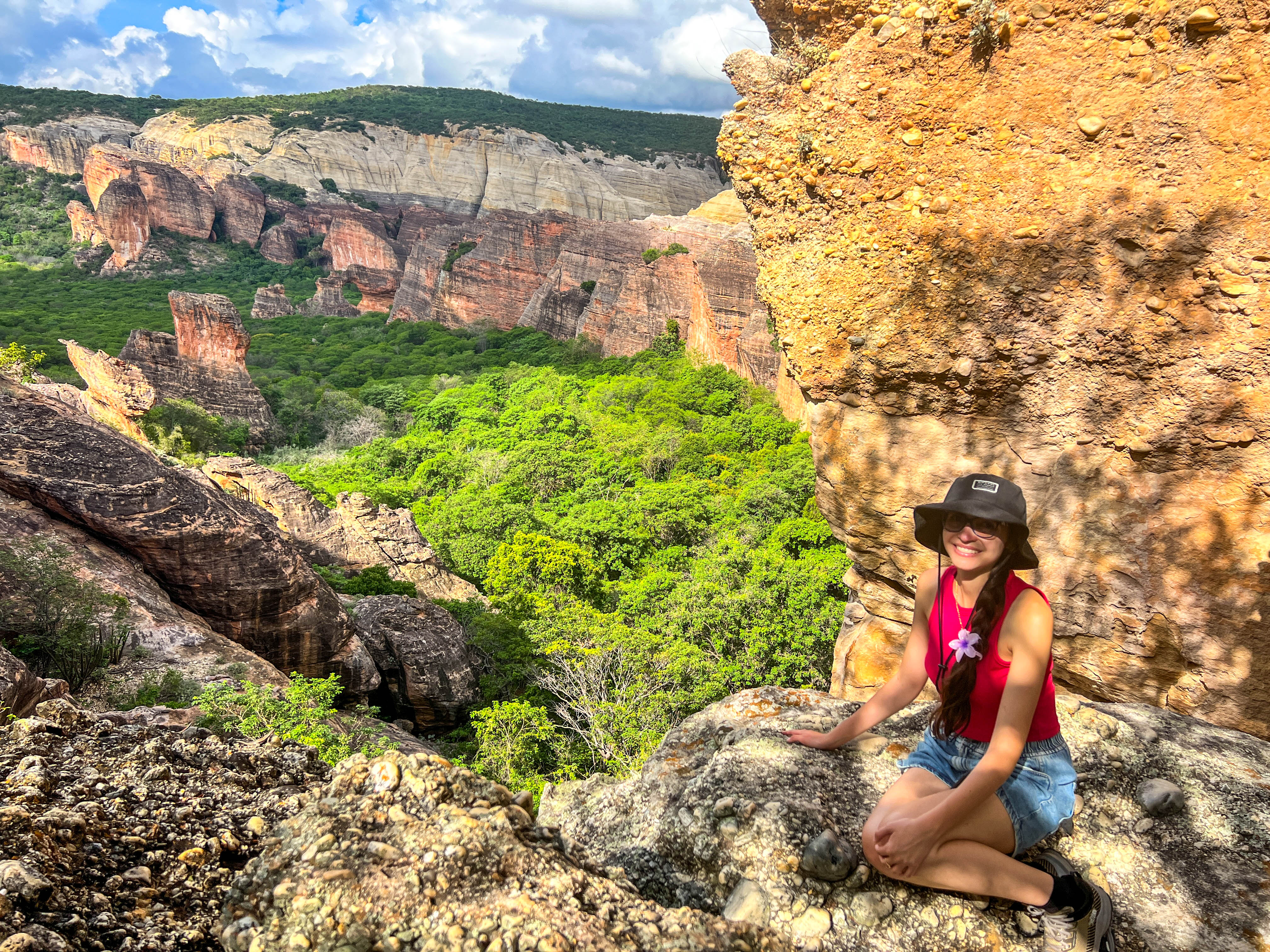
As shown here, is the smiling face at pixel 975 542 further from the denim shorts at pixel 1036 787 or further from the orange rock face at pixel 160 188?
the orange rock face at pixel 160 188

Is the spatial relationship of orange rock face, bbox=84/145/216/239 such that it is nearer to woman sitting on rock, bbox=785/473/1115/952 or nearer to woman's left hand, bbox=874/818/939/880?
woman sitting on rock, bbox=785/473/1115/952

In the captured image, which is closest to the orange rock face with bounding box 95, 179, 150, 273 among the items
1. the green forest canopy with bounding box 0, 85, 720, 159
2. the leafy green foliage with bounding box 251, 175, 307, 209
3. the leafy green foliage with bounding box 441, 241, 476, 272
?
the leafy green foliage with bounding box 251, 175, 307, 209

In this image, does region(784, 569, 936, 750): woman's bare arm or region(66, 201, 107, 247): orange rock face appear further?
region(66, 201, 107, 247): orange rock face

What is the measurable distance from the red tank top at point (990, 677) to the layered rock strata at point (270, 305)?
206 ft

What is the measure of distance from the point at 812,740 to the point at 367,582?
13.6 m

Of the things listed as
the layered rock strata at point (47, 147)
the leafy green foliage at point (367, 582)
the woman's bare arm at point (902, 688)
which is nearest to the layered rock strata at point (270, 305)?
the layered rock strata at point (47, 147)

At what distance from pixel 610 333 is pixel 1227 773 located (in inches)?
1565

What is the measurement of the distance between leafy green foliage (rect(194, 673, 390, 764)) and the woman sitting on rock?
625 centimetres

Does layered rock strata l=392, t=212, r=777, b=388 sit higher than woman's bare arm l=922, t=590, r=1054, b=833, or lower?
higher

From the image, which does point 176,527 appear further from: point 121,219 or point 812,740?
point 121,219

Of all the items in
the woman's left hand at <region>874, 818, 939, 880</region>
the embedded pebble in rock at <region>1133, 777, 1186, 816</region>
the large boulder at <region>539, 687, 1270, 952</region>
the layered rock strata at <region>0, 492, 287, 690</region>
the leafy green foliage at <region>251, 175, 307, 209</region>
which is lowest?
the layered rock strata at <region>0, 492, 287, 690</region>

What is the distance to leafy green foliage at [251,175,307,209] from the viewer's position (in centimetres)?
7631

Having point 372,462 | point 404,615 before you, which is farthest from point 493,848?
point 372,462

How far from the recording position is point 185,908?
1689 millimetres
